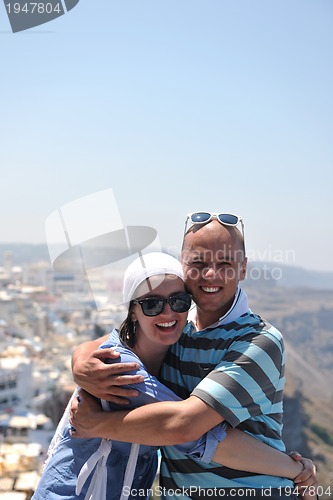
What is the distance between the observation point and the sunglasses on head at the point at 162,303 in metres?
1.49

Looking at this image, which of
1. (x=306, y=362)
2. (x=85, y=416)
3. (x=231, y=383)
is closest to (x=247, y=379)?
(x=231, y=383)

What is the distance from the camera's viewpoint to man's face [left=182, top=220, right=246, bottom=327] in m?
1.55

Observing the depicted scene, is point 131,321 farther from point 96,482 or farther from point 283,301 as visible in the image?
point 283,301

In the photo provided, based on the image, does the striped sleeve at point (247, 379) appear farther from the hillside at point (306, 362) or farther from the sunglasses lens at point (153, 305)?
the hillside at point (306, 362)

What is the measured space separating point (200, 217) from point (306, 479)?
83cm

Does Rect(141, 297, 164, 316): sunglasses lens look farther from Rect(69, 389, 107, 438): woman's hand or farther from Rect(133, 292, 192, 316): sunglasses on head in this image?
Rect(69, 389, 107, 438): woman's hand

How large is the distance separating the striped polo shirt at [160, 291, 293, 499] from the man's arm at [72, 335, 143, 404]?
0.59ft

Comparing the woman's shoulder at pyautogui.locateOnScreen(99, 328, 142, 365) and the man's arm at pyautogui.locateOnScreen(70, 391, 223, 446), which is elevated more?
the woman's shoulder at pyautogui.locateOnScreen(99, 328, 142, 365)

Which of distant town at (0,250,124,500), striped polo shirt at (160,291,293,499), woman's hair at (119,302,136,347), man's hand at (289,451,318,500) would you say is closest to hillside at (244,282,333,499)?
distant town at (0,250,124,500)

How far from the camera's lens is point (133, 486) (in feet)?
4.90

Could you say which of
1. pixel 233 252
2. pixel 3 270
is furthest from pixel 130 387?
pixel 3 270

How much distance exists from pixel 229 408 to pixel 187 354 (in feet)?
0.90

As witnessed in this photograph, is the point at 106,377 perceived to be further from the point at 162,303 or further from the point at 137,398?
the point at 162,303

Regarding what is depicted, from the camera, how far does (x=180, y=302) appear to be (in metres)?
1.51
